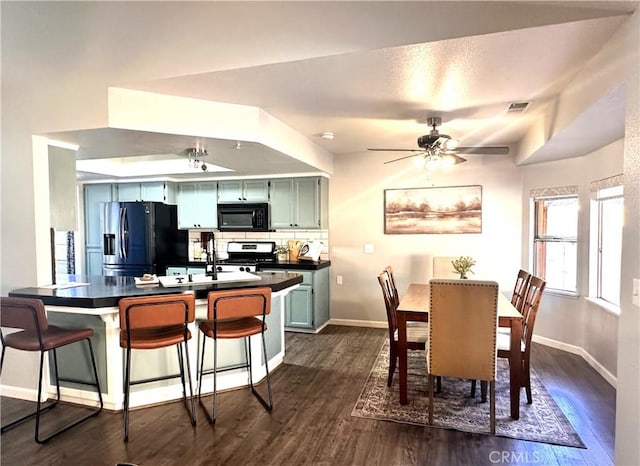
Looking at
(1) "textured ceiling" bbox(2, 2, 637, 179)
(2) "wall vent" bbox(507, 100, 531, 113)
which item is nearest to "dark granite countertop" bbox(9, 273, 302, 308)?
(1) "textured ceiling" bbox(2, 2, 637, 179)

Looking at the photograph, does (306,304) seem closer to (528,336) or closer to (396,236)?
(396,236)

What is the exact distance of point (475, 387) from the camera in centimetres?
293

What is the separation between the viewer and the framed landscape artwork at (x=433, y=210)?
15.1 ft

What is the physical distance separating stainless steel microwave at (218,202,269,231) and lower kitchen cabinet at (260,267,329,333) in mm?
792

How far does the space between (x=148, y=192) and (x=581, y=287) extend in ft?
18.7

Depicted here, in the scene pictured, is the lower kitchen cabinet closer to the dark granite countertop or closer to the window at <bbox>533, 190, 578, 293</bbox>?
the dark granite countertop

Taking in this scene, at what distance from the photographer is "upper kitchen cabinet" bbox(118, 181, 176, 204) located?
5.36m

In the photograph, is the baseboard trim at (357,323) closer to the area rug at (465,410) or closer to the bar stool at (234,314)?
the area rug at (465,410)

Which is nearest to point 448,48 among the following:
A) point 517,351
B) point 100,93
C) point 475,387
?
point 517,351

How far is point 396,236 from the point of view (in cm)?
487

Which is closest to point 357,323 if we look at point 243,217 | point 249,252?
point 249,252

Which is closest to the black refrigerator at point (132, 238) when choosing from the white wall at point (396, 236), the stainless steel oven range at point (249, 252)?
the stainless steel oven range at point (249, 252)

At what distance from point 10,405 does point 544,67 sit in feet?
14.8

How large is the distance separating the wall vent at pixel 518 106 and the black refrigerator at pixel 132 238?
4.52 meters
